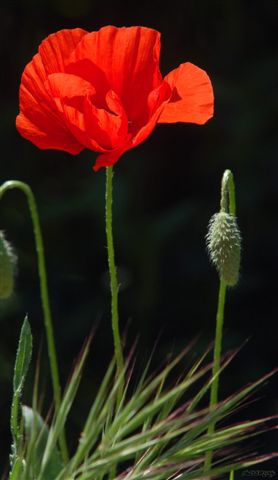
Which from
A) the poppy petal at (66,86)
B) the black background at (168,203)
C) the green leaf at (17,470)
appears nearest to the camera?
the green leaf at (17,470)

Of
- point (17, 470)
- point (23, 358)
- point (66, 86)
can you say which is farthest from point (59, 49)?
point (17, 470)

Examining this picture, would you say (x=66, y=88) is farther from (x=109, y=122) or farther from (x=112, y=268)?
(x=112, y=268)

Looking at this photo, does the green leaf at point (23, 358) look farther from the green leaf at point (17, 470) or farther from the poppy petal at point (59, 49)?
the poppy petal at point (59, 49)

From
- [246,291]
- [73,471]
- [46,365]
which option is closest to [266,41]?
[246,291]

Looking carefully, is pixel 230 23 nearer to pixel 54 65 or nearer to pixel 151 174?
pixel 151 174

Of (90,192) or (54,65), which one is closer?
(54,65)

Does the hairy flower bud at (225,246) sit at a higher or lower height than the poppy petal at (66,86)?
lower

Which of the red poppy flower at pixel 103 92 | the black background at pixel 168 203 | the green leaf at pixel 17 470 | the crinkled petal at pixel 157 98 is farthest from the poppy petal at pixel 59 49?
the black background at pixel 168 203

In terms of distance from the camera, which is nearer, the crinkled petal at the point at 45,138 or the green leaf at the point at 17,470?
the green leaf at the point at 17,470
